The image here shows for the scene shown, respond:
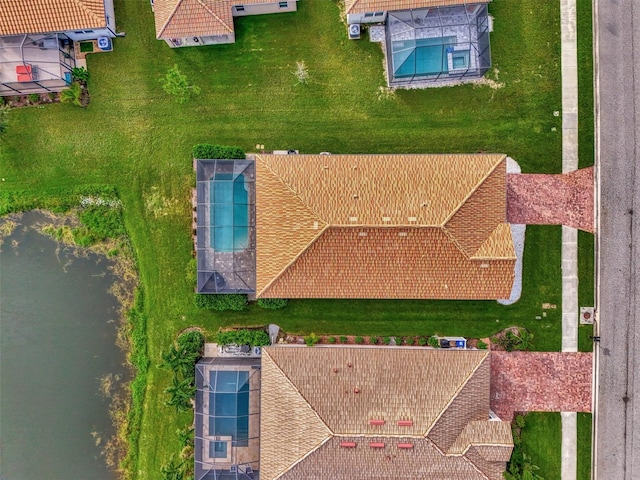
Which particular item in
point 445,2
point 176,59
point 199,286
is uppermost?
point 445,2

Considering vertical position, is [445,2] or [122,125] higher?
[445,2]

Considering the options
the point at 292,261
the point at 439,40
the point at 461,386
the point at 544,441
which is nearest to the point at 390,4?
the point at 439,40

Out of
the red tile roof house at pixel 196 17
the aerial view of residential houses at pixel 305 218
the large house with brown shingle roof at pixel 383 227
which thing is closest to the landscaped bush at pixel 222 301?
the aerial view of residential houses at pixel 305 218

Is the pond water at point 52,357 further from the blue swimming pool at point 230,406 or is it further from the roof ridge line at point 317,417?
the roof ridge line at point 317,417

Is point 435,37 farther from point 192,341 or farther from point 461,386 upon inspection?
point 192,341

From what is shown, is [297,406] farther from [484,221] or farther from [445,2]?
[445,2]

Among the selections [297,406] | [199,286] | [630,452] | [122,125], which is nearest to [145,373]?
[199,286]
